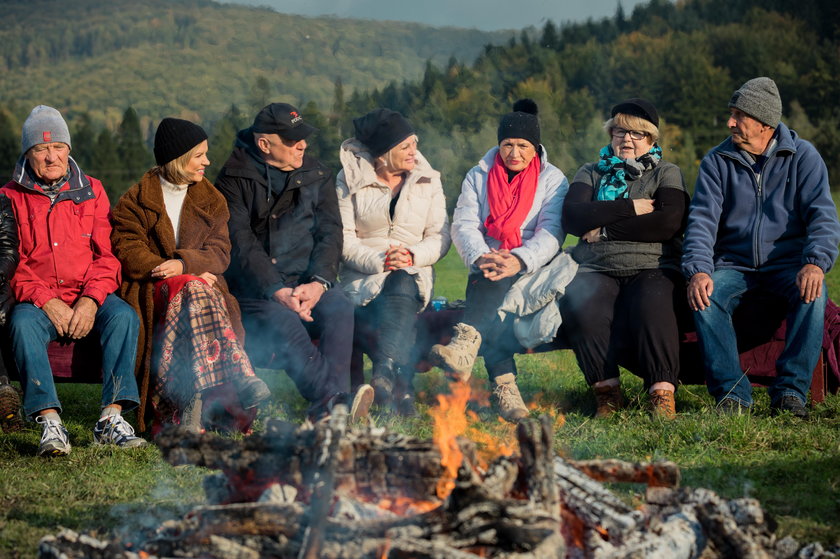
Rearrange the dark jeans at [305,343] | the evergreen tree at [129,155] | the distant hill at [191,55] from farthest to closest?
the distant hill at [191,55]
the evergreen tree at [129,155]
the dark jeans at [305,343]

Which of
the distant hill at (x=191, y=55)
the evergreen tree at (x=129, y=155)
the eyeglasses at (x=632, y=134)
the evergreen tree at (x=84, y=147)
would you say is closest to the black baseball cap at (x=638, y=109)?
the eyeglasses at (x=632, y=134)

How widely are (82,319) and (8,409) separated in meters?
0.78

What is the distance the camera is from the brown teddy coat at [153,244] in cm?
599

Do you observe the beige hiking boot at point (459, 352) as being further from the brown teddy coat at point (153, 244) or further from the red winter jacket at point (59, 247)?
the red winter jacket at point (59, 247)

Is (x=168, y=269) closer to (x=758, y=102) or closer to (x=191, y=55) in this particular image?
(x=758, y=102)

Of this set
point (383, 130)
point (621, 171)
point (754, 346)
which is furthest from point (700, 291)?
point (383, 130)

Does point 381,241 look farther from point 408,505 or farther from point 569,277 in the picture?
point 408,505

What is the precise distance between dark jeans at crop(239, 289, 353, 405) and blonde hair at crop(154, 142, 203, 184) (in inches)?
36.9

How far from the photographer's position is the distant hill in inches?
5037

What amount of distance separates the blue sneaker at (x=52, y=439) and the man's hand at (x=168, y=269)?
1.11 metres

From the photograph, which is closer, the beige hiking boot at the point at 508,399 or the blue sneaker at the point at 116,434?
the blue sneaker at the point at 116,434

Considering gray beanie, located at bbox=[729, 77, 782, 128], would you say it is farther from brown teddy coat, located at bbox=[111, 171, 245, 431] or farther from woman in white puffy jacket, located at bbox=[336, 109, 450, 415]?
brown teddy coat, located at bbox=[111, 171, 245, 431]

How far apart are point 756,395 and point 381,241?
296 centimetres

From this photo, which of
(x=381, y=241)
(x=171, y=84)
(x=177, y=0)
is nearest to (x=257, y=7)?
(x=177, y=0)
